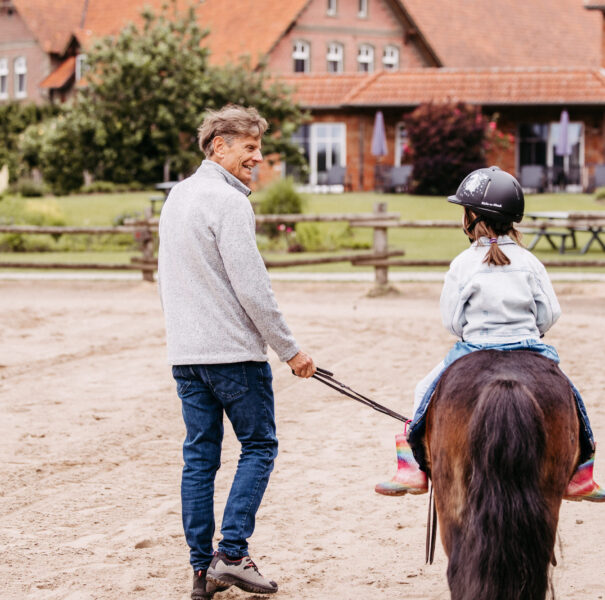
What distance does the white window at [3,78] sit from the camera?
48.8 m

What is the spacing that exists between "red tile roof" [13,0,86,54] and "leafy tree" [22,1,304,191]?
607 inches

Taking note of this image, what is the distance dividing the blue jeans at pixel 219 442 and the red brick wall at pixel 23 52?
44.7 metres

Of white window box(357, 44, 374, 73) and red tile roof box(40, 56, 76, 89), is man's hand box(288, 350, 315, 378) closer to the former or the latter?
white window box(357, 44, 374, 73)

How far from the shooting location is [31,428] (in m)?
7.43

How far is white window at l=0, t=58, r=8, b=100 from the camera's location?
48781 millimetres

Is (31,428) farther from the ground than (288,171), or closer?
closer

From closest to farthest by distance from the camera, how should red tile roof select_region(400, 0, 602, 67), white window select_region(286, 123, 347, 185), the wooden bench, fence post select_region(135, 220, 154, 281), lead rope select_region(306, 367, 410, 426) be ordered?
lead rope select_region(306, 367, 410, 426)
fence post select_region(135, 220, 154, 281)
the wooden bench
white window select_region(286, 123, 347, 185)
red tile roof select_region(400, 0, 602, 67)

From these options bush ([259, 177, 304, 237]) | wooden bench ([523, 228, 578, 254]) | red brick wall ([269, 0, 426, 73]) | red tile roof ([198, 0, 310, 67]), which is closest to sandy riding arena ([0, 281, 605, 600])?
wooden bench ([523, 228, 578, 254])

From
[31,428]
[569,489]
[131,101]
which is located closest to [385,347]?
[31,428]

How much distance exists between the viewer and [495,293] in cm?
393

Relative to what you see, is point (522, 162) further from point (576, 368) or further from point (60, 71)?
point (576, 368)

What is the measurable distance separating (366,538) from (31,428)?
316 cm

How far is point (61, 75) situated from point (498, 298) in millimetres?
44854

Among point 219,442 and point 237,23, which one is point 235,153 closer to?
point 219,442
